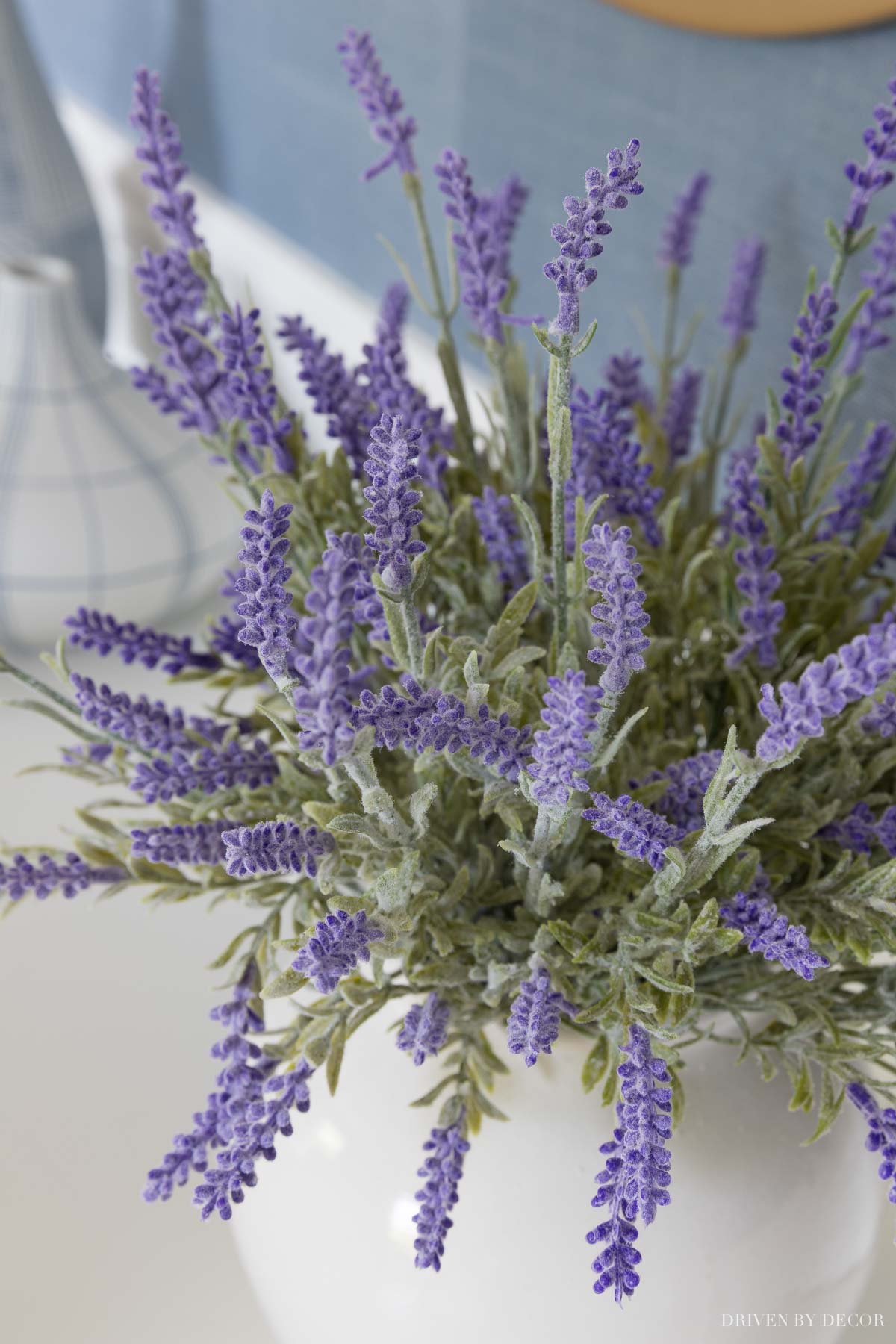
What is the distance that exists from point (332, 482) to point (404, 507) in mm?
131

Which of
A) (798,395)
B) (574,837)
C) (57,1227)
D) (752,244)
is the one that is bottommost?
(57,1227)

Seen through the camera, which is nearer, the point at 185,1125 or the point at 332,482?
the point at 332,482

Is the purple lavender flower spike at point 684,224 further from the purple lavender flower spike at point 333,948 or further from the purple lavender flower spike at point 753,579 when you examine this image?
the purple lavender flower spike at point 333,948

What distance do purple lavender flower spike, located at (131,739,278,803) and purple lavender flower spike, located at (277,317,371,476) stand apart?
3.4 inches

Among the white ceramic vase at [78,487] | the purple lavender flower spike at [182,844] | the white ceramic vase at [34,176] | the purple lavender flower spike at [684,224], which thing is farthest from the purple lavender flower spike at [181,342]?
the white ceramic vase at [34,176]

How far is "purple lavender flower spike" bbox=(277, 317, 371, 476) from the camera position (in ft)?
1.10

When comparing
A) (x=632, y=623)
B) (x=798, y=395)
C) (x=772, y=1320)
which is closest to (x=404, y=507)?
(x=632, y=623)

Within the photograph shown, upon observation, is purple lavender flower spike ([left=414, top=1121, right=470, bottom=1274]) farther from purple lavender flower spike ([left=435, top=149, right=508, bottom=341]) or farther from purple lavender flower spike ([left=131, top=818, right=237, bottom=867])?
purple lavender flower spike ([left=435, top=149, right=508, bottom=341])

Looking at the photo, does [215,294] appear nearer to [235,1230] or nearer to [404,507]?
[404,507]

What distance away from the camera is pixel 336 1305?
36 cm

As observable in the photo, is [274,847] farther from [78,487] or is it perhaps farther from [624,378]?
[78,487]

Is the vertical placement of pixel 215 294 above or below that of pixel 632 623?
above

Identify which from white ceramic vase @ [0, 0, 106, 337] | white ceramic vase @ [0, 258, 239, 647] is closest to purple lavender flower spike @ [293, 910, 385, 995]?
white ceramic vase @ [0, 258, 239, 647]

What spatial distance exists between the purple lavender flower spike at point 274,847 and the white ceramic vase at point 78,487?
18.5 inches
